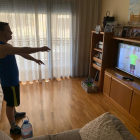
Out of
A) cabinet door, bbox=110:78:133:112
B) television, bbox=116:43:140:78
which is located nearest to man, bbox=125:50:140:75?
television, bbox=116:43:140:78

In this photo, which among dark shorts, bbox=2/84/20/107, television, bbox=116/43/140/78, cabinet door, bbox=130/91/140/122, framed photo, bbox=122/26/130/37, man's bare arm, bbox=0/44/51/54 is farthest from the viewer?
framed photo, bbox=122/26/130/37

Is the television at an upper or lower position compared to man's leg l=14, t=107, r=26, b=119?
upper

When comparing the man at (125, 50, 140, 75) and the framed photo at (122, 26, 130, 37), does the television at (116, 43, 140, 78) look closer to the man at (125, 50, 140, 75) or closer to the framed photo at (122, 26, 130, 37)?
the man at (125, 50, 140, 75)

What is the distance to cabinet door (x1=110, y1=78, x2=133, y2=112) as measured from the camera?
2.41m

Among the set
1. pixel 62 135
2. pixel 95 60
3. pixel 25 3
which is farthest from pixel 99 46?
pixel 62 135

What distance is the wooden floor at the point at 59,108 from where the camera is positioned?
2215mm

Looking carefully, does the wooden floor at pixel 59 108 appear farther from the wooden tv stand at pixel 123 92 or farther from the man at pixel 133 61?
the man at pixel 133 61

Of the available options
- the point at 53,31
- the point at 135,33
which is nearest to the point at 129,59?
the point at 135,33

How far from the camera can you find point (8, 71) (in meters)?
1.82

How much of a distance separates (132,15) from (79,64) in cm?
194

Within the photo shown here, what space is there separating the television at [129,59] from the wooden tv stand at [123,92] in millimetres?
112

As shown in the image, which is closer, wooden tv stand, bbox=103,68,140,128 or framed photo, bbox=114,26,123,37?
wooden tv stand, bbox=103,68,140,128

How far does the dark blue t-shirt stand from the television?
2.02 m

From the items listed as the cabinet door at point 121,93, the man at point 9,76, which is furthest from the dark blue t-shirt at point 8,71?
the cabinet door at point 121,93
